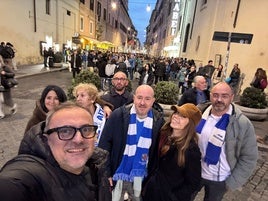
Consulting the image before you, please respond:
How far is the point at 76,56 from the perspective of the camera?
14828 mm

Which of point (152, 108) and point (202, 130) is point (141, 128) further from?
point (202, 130)

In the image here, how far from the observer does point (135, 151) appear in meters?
2.54

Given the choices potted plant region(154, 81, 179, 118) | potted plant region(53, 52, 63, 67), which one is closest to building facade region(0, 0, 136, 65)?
potted plant region(53, 52, 63, 67)

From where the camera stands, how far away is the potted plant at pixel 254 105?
8312 millimetres

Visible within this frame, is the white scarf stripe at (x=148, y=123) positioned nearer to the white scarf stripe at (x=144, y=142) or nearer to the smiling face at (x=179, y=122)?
the white scarf stripe at (x=144, y=142)

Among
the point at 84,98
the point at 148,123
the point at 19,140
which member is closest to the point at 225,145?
the point at 148,123

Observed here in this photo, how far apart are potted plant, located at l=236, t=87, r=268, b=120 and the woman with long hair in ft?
22.9

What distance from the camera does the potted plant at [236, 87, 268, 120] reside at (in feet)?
27.3

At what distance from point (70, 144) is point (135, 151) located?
1320 mm

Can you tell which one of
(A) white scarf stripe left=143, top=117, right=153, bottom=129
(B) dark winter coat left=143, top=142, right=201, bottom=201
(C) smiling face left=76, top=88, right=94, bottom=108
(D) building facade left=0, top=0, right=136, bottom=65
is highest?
(D) building facade left=0, top=0, right=136, bottom=65

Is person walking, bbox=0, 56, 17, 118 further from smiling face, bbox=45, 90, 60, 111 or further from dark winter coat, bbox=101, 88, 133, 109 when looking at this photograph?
smiling face, bbox=45, 90, 60, 111

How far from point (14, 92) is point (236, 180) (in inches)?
386

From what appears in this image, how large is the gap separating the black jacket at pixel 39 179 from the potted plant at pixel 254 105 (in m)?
8.16

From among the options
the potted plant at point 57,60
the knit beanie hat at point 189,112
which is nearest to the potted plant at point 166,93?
the knit beanie hat at point 189,112
